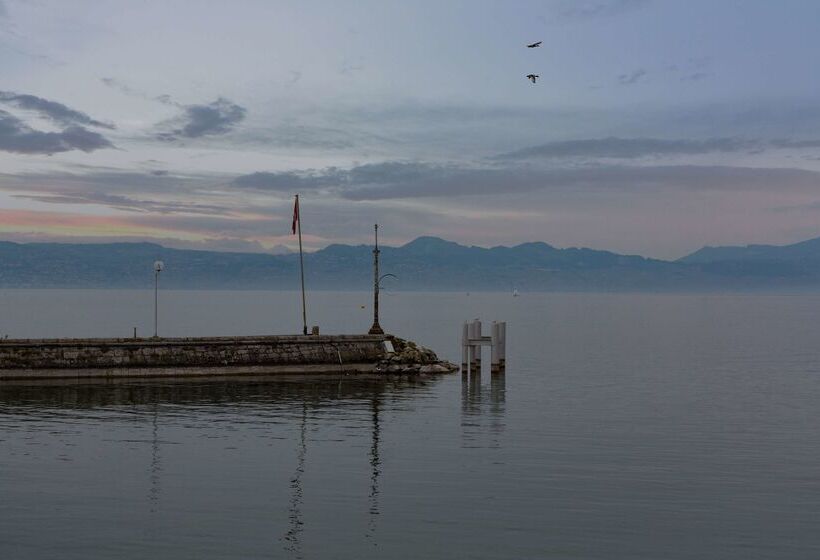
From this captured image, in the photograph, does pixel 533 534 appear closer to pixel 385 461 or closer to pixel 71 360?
pixel 385 461

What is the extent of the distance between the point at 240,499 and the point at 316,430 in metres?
13.5

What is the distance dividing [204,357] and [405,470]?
31326 millimetres

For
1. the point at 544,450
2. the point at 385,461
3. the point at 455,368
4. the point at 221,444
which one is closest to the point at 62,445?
the point at 221,444

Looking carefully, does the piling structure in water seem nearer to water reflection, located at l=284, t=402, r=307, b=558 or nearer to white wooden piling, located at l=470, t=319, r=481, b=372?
white wooden piling, located at l=470, t=319, r=481, b=372

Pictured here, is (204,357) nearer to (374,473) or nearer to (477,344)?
(477,344)

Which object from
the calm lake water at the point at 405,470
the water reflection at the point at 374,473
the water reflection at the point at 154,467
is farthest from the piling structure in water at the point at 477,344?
the water reflection at the point at 154,467

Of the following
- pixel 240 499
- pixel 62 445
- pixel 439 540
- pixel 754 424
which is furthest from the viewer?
pixel 754 424

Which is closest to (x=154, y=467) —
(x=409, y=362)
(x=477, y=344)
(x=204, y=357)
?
(x=204, y=357)

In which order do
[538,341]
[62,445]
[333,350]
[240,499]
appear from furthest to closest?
[538,341] < [333,350] < [62,445] < [240,499]

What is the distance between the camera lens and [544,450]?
3694 cm

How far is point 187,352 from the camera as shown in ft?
199

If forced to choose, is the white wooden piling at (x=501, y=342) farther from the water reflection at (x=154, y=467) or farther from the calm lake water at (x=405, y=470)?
the water reflection at (x=154, y=467)

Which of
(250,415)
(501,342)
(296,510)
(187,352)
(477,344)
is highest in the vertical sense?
(501,342)

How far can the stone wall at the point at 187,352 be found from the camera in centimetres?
5731
